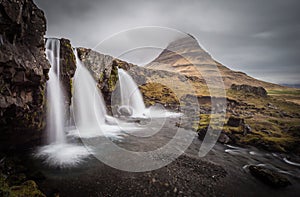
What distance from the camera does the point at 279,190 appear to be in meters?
9.14

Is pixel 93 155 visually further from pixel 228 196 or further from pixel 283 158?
pixel 283 158

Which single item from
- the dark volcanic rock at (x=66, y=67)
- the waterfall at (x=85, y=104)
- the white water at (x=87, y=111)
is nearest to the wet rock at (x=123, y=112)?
the white water at (x=87, y=111)

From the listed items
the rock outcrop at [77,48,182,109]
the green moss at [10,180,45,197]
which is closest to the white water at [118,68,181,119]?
the rock outcrop at [77,48,182,109]

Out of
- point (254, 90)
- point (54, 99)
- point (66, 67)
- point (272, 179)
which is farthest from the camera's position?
point (254, 90)

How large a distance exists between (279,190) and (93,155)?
39.0 feet

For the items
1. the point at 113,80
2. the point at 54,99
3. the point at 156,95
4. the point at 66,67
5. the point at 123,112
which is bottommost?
the point at 123,112

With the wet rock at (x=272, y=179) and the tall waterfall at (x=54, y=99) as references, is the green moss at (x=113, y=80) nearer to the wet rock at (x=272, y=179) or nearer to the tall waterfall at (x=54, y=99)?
the tall waterfall at (x=54, y=99)

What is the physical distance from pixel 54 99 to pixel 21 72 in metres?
4.87

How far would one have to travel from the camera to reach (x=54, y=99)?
13781 millimetres

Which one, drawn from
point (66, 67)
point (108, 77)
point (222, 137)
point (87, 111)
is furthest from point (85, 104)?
point (222, 137)

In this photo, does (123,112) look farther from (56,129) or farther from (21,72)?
(21,72)

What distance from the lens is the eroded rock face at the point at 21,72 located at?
8.40 metres

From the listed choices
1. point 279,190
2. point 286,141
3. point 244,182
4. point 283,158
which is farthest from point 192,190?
point 286,141

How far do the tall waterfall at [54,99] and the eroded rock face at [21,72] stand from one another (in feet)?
3.46
